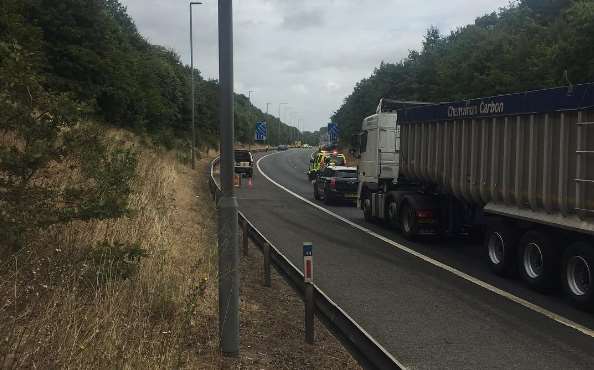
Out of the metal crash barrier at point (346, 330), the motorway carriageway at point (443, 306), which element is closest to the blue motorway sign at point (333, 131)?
the motorway carriageway at point (443, 306)

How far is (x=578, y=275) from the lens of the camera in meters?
8.54

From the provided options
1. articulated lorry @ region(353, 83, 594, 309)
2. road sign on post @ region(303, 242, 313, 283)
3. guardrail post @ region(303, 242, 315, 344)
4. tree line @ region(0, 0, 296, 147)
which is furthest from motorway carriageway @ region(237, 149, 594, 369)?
tree line @ region(0, 0, 296, 147)

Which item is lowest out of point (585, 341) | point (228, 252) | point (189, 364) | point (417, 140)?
point (585, 341)

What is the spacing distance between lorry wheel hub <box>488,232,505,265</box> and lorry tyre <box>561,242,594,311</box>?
1704 millimetres

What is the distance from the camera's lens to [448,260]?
39.7 feet

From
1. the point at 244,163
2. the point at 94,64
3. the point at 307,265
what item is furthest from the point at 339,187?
→ the point at 244,163

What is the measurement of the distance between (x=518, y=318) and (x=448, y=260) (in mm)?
4252

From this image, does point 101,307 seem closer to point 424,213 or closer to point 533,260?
point 533,260

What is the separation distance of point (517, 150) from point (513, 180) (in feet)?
1.83

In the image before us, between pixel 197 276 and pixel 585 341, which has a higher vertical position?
pixel 197 276

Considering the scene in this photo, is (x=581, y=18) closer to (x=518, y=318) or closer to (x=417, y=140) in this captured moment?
(x=417, y=140)

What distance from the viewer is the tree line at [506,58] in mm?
27031

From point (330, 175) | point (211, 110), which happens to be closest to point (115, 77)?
point (330, 175)

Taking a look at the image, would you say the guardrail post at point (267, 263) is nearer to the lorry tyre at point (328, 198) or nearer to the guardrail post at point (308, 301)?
the guardrail post at point (308, 301)
